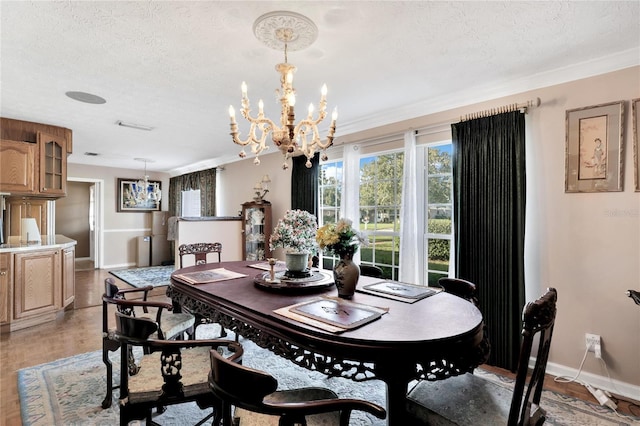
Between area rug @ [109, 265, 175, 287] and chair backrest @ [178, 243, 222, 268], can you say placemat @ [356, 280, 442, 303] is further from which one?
area rug @ [109, 265, 175, 287]

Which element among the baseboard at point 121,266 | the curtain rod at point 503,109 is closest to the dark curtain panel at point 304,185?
the curtain rod at point 503,109

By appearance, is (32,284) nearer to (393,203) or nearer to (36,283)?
(36,283)

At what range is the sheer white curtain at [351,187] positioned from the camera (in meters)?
3.96

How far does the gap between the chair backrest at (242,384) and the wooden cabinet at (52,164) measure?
14.2 feet

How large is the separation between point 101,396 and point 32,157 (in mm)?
3178

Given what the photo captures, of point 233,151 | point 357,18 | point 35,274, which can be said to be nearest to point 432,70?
point 357,18

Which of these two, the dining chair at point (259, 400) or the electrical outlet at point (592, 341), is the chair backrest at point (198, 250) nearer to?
the dining chair at point (259, 400)

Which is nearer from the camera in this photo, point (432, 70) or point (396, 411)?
point (396, 411)

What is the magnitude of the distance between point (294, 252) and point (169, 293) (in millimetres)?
1007

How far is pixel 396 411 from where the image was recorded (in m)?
1.23

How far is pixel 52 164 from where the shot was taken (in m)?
4.05

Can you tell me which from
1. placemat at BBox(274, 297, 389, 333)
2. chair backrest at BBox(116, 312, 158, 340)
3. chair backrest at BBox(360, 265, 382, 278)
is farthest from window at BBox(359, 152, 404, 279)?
chair backrest at BBox(116, 312, 158, 340)

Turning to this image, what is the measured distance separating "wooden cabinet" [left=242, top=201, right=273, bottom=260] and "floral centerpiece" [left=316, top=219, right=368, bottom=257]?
3.47 meters

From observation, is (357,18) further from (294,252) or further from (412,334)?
(412,334)
